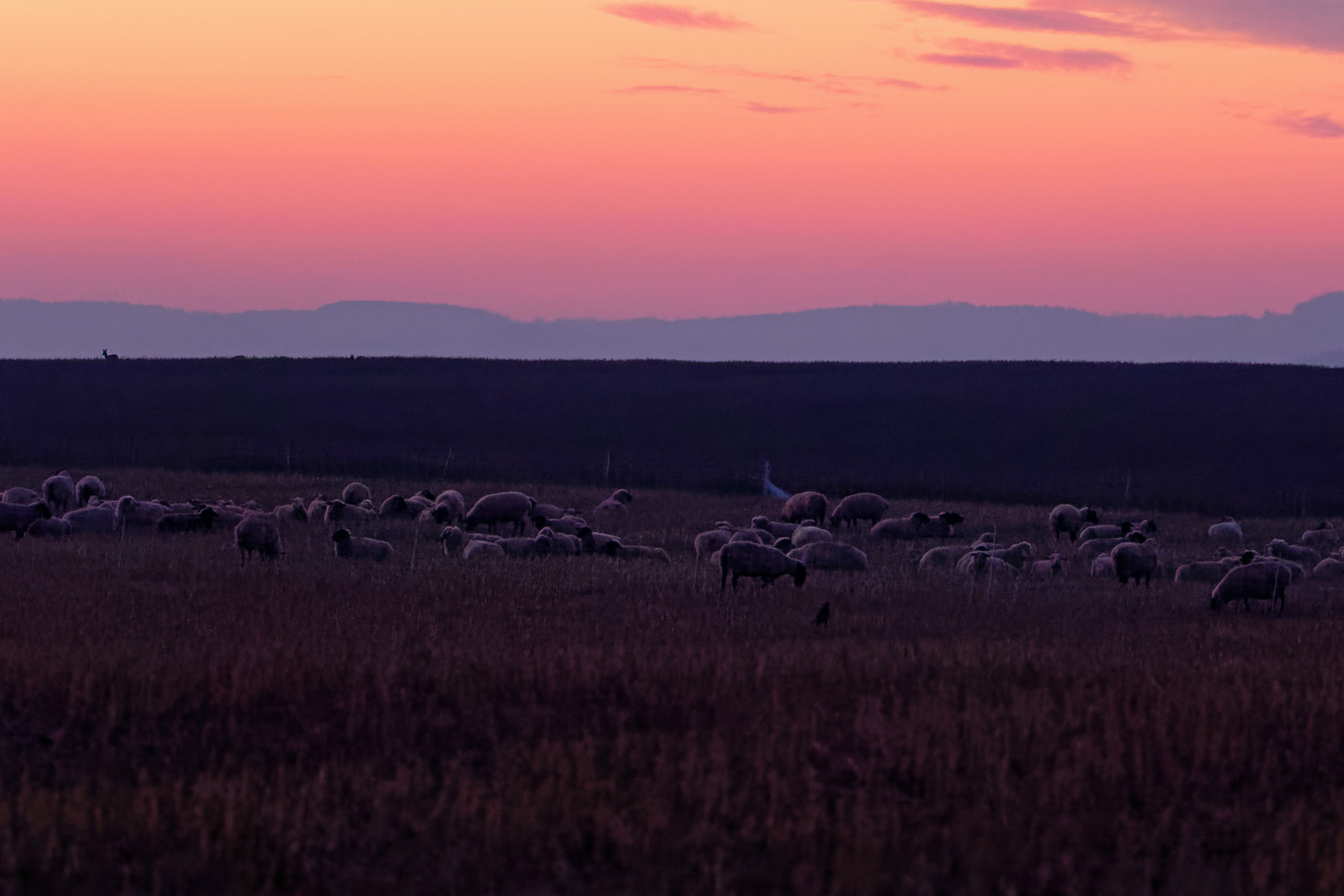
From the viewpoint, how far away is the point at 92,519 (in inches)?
957

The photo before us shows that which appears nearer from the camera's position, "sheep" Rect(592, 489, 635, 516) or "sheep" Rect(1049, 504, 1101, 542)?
"sheep" Rect(1049, 504, 1101, 542)

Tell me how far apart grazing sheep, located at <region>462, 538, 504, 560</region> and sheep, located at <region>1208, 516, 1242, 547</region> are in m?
15.7

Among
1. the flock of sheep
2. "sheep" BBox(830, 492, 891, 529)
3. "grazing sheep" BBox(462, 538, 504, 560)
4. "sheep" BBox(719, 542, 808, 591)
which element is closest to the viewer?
"sheep" BBox(719, 542, 808, 591)

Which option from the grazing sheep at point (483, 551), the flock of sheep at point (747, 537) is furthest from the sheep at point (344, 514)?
the grazing sheep at point (483, 551)

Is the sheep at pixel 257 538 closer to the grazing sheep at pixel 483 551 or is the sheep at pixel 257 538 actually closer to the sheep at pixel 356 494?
the grazing sheep at pixel 483 551

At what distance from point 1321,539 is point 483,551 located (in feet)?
58.8

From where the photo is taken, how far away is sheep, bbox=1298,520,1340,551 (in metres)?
27.6

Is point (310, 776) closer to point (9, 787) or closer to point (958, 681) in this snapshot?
point (9, 787)

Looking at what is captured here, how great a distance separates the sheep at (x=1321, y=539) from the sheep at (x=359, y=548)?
18607 mm

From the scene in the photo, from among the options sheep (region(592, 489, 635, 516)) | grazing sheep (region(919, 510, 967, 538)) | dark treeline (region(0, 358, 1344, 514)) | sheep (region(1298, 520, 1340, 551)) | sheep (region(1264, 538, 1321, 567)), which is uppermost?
dark treeline (region(0, 358, 1344, 514))

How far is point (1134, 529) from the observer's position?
2920 cm

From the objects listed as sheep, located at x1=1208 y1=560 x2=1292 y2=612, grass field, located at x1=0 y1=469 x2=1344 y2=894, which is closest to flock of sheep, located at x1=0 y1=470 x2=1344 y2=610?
sheep, located at x1=1208 y1=560 x2=1292 y2=612

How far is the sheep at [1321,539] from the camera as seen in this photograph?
27552 mm

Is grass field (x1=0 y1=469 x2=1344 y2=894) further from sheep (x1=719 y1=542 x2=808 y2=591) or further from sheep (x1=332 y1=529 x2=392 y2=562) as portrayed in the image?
sheep (x1=332 y1=529 x2=392 y2=562)
